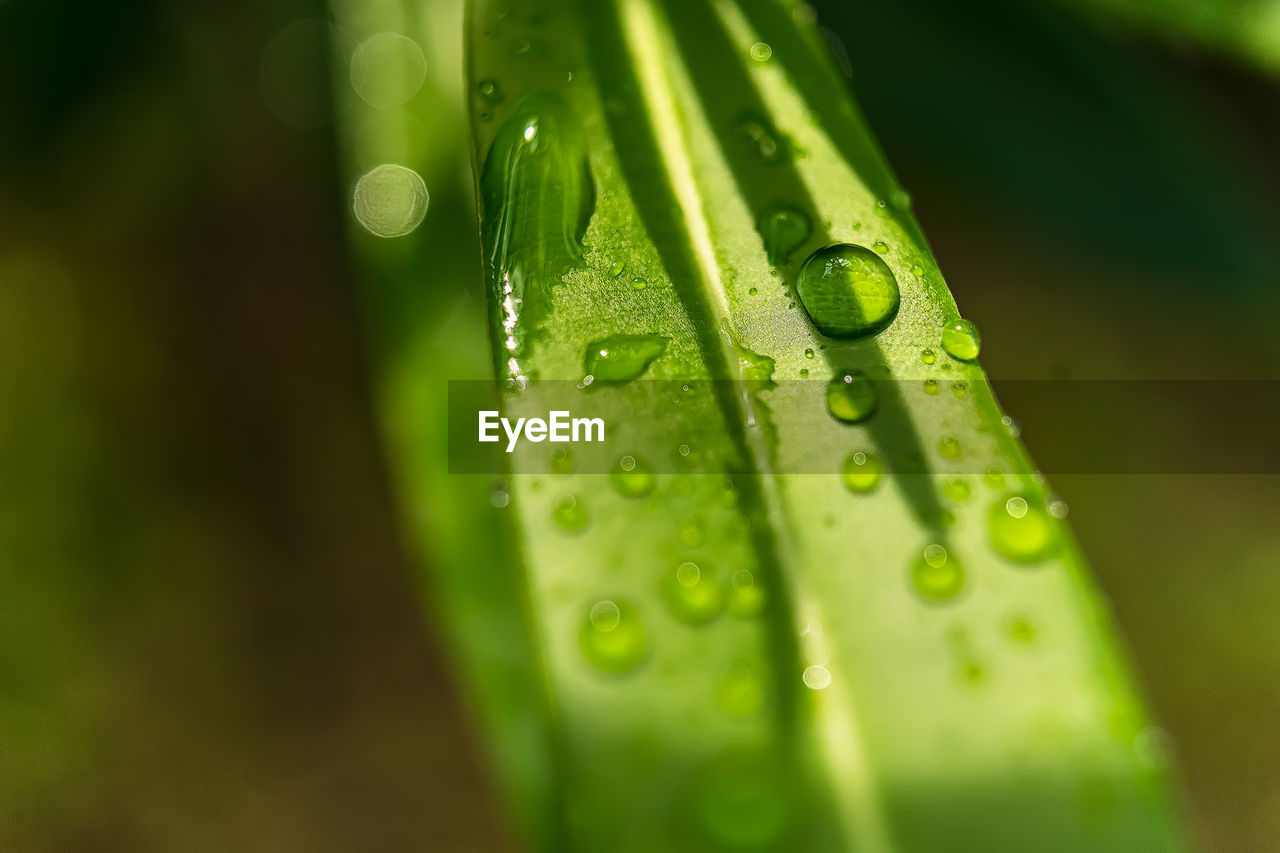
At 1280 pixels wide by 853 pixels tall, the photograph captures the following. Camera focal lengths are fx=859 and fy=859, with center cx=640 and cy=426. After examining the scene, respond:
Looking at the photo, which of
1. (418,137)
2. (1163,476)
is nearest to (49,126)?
(418,137)

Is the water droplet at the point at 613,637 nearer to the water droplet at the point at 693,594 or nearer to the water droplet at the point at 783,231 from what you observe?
the water droplet at the point at 693,594

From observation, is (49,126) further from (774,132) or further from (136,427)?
(774,132)

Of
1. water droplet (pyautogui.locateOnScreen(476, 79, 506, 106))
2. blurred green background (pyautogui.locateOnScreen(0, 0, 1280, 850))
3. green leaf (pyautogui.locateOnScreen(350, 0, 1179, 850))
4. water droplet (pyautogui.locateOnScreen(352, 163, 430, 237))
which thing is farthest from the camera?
blurred green background (pyautogui.locateOnScreen(0, 0, 1280, 850))

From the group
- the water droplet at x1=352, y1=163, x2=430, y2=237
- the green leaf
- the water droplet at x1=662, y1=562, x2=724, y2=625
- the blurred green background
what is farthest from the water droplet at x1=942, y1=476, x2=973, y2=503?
the blurred green background

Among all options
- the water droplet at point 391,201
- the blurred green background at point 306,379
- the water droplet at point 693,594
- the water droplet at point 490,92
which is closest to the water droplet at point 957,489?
the water droplet at point 693,594

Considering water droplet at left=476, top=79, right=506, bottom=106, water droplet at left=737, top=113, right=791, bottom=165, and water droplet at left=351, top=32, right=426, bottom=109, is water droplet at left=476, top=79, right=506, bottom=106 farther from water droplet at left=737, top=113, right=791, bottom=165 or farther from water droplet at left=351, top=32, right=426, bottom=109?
water droplet at left=351, top=32, right=426, bottom=109
